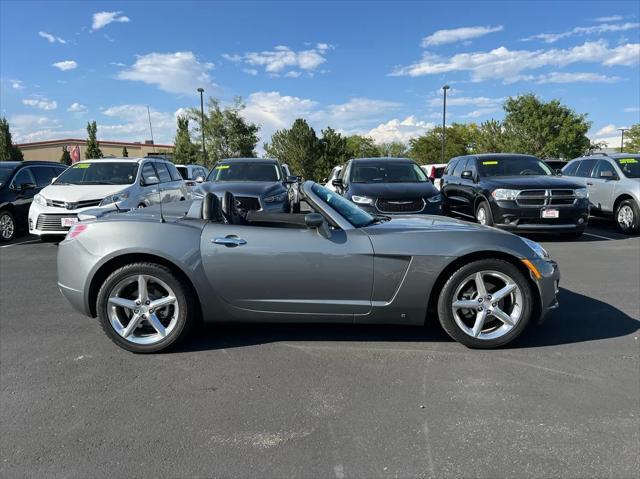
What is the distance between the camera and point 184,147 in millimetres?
44688

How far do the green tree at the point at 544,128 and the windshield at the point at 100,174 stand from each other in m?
43.5

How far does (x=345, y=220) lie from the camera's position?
371 cm

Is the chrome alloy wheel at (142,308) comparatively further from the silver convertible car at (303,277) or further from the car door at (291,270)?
the car door at (291,270)

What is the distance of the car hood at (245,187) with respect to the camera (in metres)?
8.61

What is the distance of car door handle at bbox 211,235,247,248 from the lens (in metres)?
3.54

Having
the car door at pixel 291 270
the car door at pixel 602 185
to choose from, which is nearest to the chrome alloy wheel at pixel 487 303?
the car door at pixel 291 270

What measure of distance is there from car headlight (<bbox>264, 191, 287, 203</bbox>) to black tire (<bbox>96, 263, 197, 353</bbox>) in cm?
501

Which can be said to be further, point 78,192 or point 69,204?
point 78,192

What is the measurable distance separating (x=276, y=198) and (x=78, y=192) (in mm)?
3813

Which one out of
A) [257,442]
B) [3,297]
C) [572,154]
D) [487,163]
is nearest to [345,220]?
[257,442]

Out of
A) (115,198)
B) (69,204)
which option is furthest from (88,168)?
(115,198)

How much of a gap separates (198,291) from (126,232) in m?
0.74

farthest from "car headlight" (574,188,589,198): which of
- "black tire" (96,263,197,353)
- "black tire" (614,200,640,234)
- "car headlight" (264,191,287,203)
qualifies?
"black tire" (96,263,197,353)

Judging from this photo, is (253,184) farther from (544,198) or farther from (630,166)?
(630,166)
